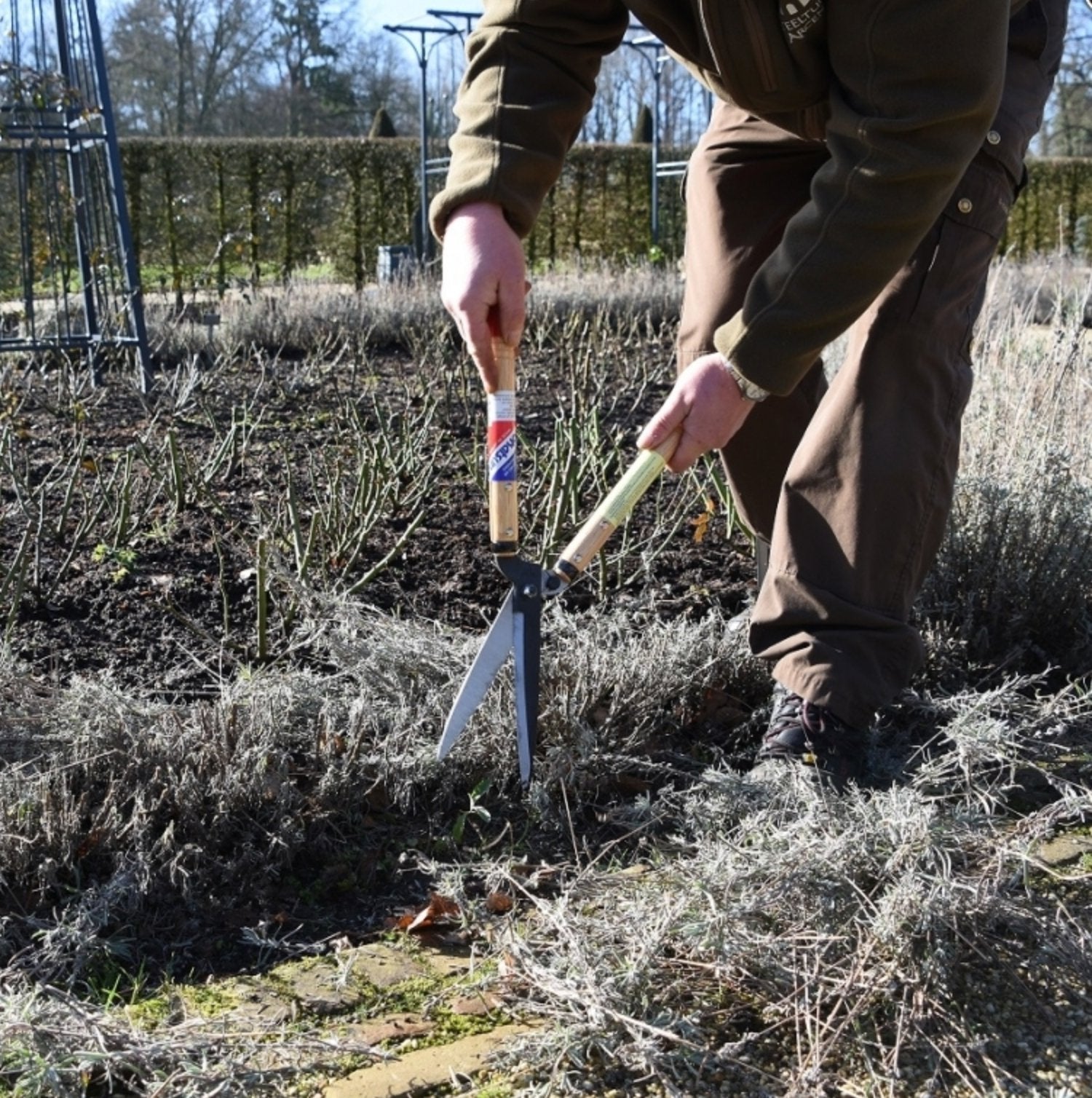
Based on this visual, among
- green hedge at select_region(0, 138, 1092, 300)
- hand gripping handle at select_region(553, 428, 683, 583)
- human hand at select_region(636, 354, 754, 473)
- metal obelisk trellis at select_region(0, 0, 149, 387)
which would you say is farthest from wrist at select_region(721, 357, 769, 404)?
green hedge at select_region(0, 138, 1092, 300)

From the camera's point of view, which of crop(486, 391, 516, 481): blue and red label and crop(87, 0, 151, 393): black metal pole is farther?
Result: crop(87, 0, 151, 393): black metal pole

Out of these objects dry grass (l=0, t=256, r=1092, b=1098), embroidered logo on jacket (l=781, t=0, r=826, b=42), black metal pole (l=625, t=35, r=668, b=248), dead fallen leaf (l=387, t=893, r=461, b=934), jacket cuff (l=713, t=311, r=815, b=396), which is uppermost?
black metal pole (l=625, t=35, r=668, b=248)

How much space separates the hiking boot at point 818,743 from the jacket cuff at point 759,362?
611 mm

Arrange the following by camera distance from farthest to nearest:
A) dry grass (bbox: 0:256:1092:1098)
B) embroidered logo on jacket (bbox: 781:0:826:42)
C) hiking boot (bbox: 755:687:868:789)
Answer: hiking boot (bbox: 755:687:868:789) < embroidered logo on jacket (bbox: 781:0:826:42) < dry grass (bbox: 0:256:1092:1098)

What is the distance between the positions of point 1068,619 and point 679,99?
19332 millimetres

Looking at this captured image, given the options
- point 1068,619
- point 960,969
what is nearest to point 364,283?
point 1068,619

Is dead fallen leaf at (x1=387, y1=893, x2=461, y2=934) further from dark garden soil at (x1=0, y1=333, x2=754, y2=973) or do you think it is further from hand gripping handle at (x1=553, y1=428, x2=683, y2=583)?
hand gripping handle at (x1=553, y1=428, x2=683, y2=583)

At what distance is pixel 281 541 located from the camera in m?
3.30

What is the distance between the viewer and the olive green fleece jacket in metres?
1.80

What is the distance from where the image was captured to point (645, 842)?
6.90 ft

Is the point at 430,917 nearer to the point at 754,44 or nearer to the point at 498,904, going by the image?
the point at 498,904

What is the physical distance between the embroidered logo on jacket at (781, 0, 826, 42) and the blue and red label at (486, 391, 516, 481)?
2.31 feet

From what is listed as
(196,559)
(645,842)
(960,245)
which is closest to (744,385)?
(960,245)

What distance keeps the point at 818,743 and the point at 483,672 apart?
2.03ft
